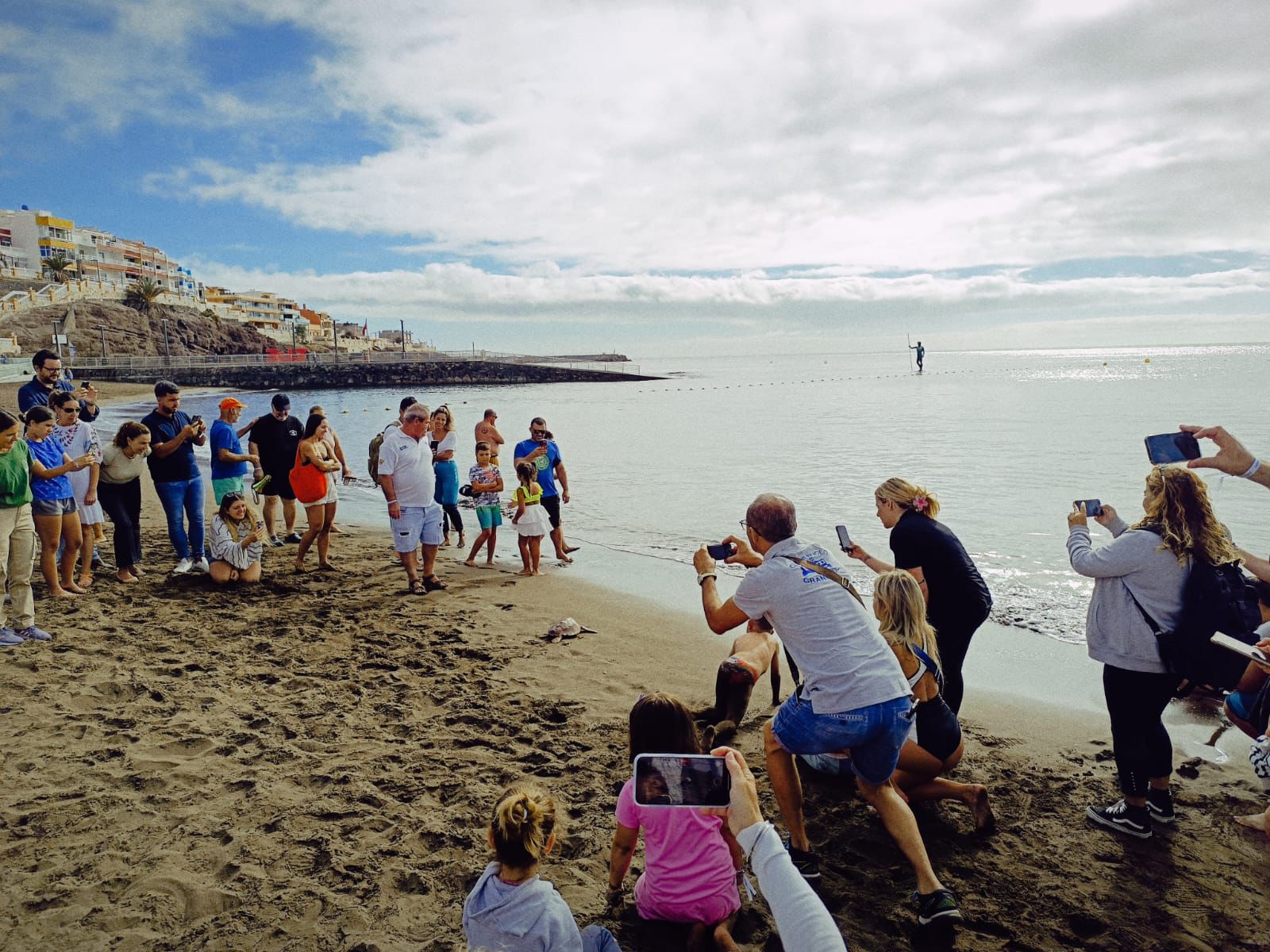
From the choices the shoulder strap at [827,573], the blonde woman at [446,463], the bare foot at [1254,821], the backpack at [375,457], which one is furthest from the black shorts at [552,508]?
the bare foot at [1254,821]

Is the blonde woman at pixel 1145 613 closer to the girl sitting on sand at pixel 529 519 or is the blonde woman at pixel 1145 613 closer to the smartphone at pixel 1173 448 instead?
the smartphone at pixel 1173 448

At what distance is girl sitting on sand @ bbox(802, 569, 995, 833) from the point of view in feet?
10.9

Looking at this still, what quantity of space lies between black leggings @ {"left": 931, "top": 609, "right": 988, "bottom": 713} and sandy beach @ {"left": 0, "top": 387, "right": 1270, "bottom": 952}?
0.42 metres

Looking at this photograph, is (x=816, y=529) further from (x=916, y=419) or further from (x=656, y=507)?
(x=916, y=419)

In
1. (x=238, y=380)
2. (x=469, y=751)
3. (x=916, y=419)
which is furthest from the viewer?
(x=238, y=380)

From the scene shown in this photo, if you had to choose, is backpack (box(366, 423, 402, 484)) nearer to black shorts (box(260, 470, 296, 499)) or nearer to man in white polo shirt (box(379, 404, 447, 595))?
man in white polo shirt (box(379, 404, 447, 595))

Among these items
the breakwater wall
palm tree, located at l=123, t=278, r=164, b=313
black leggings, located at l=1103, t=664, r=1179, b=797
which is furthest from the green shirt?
palm tree, located at l=123, t=278, r=164, b=313

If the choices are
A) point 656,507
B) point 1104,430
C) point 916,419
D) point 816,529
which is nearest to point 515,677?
point 816,529

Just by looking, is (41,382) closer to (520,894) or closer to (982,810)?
(520,894)

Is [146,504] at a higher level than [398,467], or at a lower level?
lower

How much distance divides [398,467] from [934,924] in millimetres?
5962

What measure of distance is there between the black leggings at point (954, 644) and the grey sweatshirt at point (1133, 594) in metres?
0.60

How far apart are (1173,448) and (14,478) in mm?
7957

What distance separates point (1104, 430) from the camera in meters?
23.8
